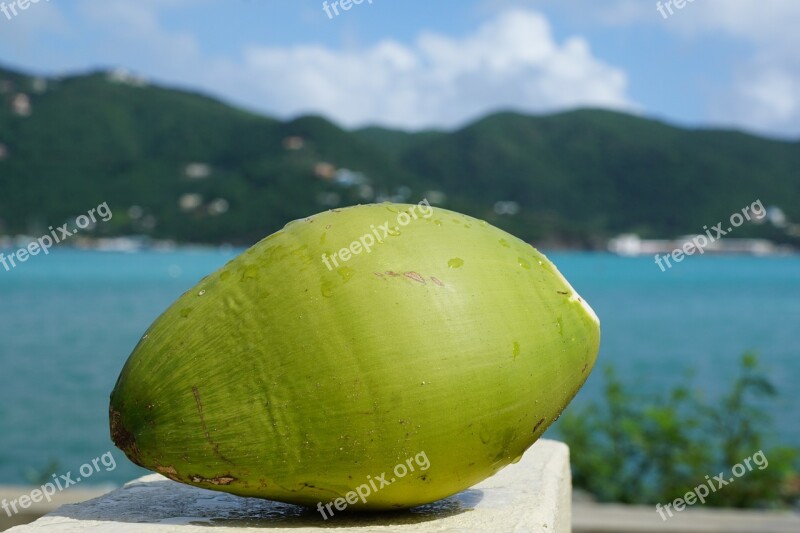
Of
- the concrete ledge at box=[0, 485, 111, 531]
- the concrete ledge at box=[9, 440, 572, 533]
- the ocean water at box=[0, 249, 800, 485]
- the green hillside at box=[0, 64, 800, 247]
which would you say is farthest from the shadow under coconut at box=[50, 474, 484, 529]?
the green hillside at box=[0, 64, 800, 247]

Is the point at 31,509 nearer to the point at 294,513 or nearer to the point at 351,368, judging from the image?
the point at 294,513

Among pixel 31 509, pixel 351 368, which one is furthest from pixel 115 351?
pixel 351 368

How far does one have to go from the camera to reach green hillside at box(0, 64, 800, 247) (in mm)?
86375

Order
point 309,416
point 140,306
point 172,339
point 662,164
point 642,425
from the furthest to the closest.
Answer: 1. point 662,164
2. point 140,306
3. point 642,425
4. point 172,339
5. point 309,416

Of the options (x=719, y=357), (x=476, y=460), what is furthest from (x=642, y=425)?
(x=719, y=357)

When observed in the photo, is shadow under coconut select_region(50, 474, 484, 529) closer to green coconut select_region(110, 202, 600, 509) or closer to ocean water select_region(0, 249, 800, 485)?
green coconut select_region(110, 202, 600, 509)

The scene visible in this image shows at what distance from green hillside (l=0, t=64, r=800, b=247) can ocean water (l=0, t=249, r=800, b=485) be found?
919 inches

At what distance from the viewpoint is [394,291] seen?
2418 millimetres

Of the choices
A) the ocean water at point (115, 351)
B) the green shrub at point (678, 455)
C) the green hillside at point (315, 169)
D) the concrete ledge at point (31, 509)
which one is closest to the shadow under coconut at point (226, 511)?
the concrete ledge at point (31, 509)

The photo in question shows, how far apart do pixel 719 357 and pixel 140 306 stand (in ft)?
96.8

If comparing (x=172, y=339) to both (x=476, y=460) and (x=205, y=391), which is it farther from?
(x=476, y=460)

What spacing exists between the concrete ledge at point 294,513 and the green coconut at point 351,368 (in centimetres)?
9

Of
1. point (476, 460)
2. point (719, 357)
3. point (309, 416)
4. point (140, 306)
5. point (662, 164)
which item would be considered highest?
point (309, 416)

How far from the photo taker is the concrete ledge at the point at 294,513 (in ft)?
8.42
